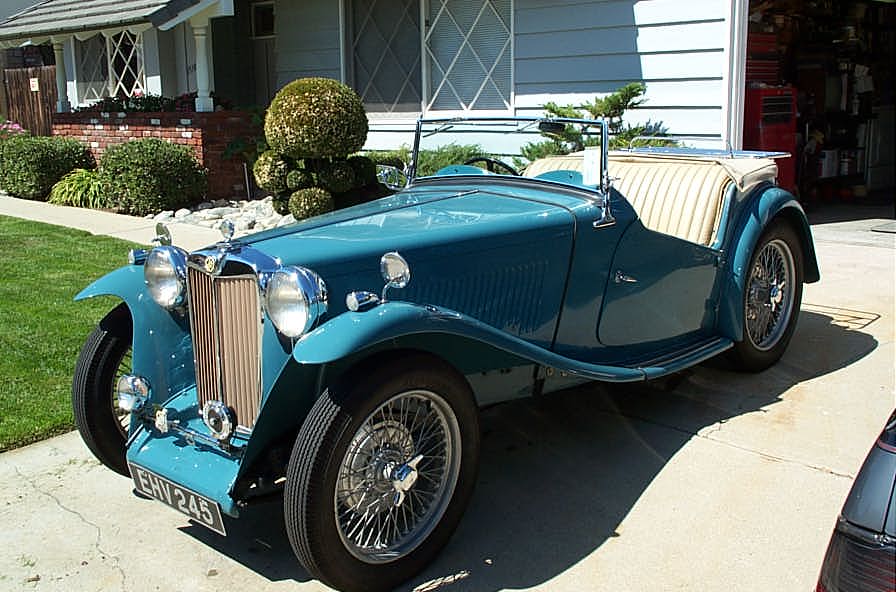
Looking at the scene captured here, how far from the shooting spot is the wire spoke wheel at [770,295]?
5.07 m

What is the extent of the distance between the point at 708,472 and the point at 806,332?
2413 millimetres

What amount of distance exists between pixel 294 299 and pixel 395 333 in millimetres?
371

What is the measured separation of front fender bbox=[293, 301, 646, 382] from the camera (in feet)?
9.20

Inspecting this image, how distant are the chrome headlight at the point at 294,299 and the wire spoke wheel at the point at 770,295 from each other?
113 inches

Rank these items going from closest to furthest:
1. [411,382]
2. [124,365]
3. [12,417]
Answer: [411,382], [124,365], [12,417]

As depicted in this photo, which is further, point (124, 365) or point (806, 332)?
point (806, 332)

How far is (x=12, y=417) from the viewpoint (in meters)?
4.53

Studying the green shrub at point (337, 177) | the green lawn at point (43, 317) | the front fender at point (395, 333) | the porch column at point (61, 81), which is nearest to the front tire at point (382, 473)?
the front fender at point (395, 333)

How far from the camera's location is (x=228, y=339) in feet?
10.8

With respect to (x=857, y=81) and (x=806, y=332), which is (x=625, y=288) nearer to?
(x=806, y=332)

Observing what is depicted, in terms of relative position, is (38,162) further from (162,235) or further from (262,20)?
(162,235)

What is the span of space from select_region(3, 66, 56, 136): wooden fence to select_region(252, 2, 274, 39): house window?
4.61 meters

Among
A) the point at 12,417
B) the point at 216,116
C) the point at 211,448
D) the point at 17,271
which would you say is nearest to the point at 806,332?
the point at 211,448

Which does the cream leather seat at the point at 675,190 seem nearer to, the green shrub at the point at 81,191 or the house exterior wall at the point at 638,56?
the house exterior wall at the point at 638,56
